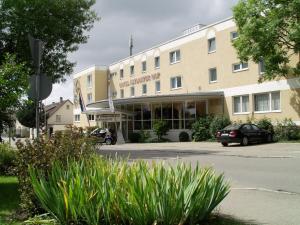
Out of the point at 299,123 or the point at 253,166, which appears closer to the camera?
the point at 253,166

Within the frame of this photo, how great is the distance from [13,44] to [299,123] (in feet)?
64.3

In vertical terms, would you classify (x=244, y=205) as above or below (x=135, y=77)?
below

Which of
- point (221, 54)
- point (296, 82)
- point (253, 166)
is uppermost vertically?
point (221, 54)

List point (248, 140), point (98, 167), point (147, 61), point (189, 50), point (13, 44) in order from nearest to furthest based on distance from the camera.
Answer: point (98, 167) → point (13, 44) → point (248, 140) → point (189, 50) → point (147, 61)

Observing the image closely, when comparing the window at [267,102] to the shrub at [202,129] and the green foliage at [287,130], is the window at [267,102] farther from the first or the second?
the shrub at [202,129]

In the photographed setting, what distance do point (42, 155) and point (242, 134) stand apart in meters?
24.2

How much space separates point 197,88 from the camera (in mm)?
42844

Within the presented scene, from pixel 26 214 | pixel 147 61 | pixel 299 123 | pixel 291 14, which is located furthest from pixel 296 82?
pixel 26 214

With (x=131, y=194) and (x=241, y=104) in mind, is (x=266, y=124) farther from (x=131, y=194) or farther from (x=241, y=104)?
(x=131, y=194)

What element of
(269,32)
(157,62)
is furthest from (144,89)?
(269,32)

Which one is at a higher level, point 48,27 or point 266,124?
point 48,27

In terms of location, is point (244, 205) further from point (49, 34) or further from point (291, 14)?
point (291, 14)

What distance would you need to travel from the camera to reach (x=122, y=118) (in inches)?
1788

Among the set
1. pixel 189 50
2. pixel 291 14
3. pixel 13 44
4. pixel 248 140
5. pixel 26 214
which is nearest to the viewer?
pixel 26 214
